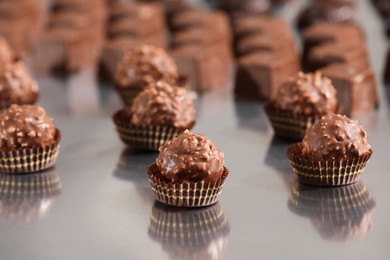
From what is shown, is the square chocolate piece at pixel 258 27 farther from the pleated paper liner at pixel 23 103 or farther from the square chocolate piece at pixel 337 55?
the pleated paper liner at pixel 23 103

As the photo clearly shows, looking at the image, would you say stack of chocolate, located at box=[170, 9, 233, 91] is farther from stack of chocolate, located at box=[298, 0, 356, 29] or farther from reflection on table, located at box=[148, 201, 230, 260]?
reflection on table, located at box=[148, 201, 230, 260]

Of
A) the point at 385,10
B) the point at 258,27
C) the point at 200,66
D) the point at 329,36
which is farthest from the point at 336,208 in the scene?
the point at 385,10

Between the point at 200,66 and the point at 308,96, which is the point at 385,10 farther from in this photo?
the point at 308,96

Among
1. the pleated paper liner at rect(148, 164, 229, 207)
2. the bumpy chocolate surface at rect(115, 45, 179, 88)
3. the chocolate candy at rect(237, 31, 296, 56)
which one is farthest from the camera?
the chocolate candy at rect(237, 31, 296, 56)

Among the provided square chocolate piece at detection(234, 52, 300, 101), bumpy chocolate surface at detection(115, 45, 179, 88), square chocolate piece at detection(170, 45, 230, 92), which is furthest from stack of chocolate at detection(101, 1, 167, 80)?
square chocolate piece at detection(234, 52, 300, 101)

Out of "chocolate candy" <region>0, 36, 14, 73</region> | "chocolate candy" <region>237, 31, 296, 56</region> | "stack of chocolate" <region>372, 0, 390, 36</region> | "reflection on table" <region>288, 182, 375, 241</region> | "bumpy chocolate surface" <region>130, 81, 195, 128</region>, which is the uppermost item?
"bumpy chocolate surface" <region>130, 81, 195, 128</region>

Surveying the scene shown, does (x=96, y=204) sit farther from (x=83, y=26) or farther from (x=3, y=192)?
(x=83, y=26)

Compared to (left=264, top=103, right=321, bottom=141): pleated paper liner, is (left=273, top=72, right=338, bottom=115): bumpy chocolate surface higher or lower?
higher

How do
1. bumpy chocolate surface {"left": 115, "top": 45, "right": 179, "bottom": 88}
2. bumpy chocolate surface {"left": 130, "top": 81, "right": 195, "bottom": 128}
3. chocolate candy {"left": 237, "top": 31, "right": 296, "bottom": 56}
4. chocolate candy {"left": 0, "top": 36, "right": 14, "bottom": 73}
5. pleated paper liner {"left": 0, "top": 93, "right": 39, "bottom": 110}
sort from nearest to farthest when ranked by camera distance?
bumpy chocolate surface {"left": 130, "top": 81, "right": 195, "bottom": 128} → pleated paper liner {"left": 0, "top": 93, "right": 39, "bottom": 110} → bumpy chocolate surface {"left": 115, "top": 45, "right": 179, "bottom": 88} → chocolate candy {"left": 0, "top": 36, "right": 14, "bottom": 73} → chocolate candy {"left": 237, "top": 31, "right": 296, "bottom": 56}
